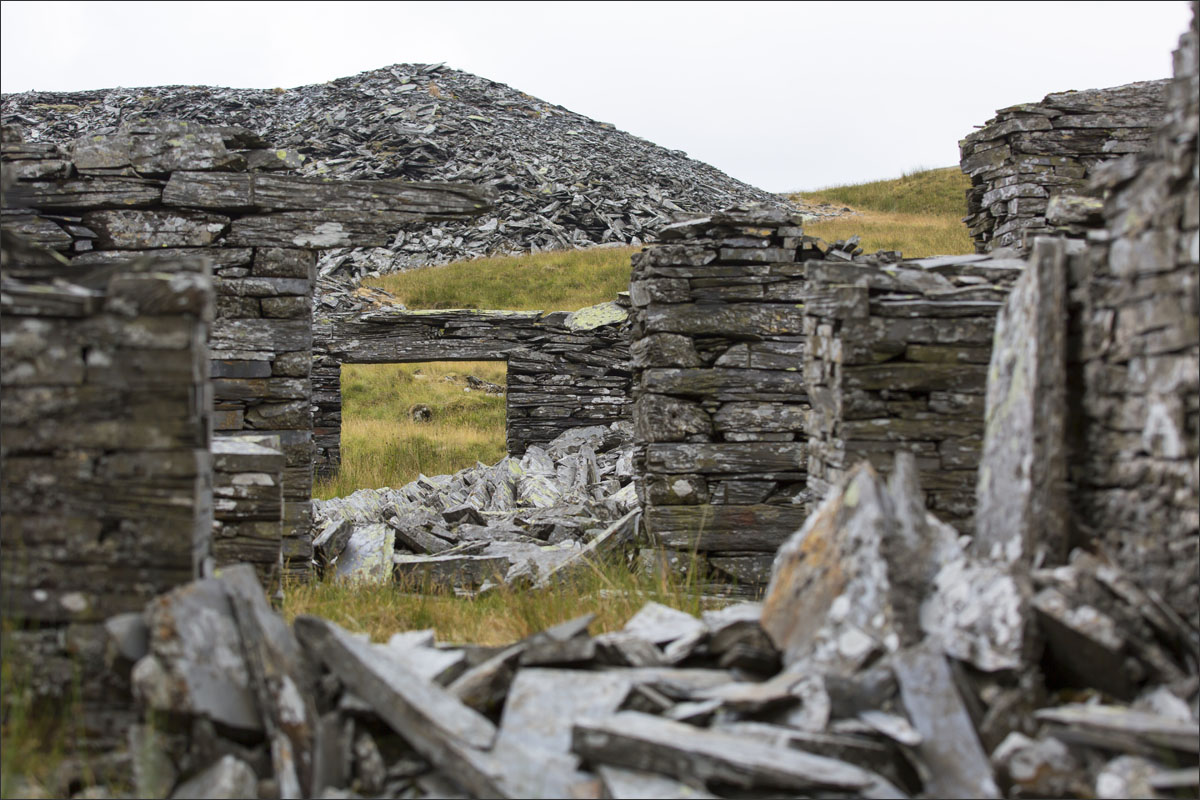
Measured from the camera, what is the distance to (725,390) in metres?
7.39

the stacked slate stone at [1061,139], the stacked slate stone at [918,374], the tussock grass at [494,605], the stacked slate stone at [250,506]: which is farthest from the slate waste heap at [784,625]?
the stacked slate stone at [1061,139]

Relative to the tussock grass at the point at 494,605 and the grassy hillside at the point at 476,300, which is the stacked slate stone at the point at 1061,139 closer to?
the tussock grass at the point at 494,605

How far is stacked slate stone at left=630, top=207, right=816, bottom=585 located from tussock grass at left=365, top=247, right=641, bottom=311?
58.1 ft

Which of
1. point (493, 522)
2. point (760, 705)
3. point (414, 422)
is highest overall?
point (760, 705)

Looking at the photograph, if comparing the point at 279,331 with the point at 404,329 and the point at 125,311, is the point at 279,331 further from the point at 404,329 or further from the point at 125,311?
the point at 404,329

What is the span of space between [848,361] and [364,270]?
90.6 ft

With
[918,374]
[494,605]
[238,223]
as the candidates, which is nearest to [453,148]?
[238,223]

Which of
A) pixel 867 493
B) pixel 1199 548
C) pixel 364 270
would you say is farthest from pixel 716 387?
pixel 364 270

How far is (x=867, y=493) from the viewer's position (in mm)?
3668

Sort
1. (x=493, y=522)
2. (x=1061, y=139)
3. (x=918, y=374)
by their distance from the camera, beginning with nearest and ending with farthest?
(x=918, y=374), (x=493, y=522), (x=1061, y=139)

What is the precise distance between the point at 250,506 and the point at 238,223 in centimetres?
221

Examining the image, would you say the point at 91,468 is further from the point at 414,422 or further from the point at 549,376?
the point at 414,422

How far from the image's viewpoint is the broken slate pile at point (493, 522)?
750 cm

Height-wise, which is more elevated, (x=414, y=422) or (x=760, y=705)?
(x=760, y=705)
